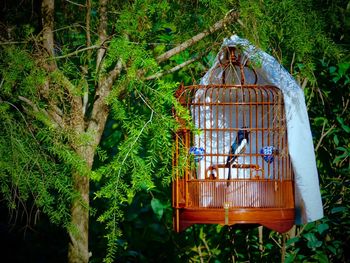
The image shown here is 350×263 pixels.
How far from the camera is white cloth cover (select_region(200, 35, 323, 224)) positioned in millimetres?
3252

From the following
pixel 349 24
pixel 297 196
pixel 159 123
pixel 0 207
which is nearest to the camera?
pixel 159 123

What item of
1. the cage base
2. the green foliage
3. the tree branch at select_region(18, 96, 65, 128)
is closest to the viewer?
the green foliage

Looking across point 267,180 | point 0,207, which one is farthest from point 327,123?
point 0,207

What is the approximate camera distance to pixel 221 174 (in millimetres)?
3654

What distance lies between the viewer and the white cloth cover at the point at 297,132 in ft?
10.7

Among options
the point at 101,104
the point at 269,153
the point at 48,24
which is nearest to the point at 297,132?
the point at 269,153

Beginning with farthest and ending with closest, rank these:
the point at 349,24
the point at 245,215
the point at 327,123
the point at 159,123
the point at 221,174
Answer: the point at 327,123
the point at 349,24
the point at 221,174
the point at 245,215
the point at 159,123

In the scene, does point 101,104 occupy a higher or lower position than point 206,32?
lower

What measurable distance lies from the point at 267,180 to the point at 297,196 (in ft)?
0.74

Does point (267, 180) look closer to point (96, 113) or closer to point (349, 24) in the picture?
point (96, 113)

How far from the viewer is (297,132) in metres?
3.27

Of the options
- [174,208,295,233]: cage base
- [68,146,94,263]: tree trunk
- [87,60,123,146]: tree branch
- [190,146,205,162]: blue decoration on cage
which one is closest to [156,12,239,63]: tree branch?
[87,60,123,146]: tree branch

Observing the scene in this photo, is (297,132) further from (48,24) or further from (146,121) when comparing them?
(48,24)

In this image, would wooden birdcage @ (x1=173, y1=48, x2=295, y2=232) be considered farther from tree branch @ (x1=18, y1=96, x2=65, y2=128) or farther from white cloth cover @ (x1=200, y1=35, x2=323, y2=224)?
tree branch @ (x1=18, y1=96, x2=65, y2=128)
